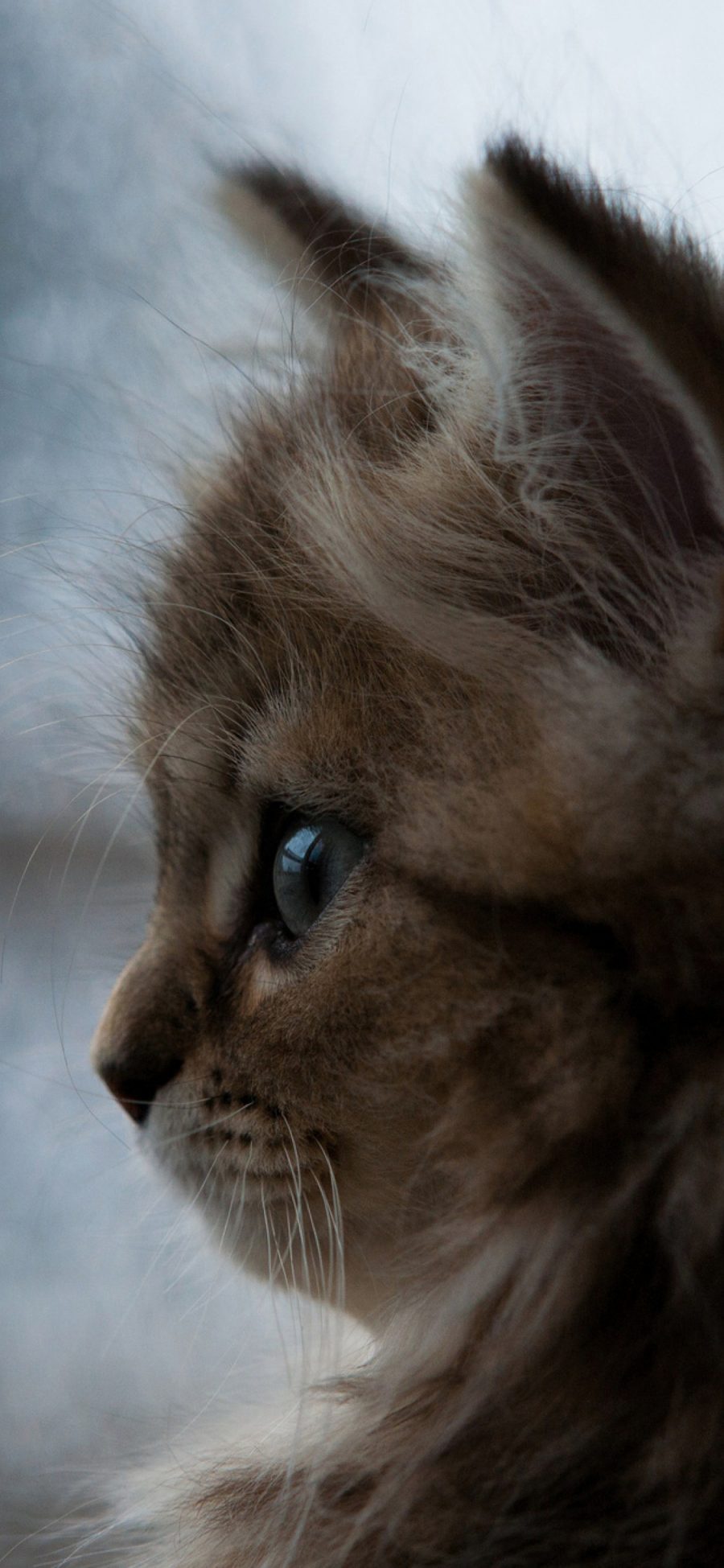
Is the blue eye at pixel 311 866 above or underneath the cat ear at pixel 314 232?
underneath

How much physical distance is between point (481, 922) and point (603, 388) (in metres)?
0.26

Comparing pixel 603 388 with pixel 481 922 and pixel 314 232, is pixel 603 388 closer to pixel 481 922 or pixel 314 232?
pixel 481 922

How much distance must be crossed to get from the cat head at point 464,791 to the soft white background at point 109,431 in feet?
0.51

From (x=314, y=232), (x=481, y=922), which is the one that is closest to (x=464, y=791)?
(x=481, y=922)

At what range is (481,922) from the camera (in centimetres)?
60

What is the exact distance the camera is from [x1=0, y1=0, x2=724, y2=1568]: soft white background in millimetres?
921

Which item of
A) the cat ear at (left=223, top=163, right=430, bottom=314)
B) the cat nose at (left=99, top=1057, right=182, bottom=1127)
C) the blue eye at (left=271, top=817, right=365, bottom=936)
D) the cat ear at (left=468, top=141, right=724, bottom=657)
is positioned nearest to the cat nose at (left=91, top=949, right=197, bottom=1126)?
the cat nose at (left=99, top=1057, right=182, bottom=1127)

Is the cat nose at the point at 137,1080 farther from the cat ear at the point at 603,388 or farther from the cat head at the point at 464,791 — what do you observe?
the cat ear at the point at 603,388

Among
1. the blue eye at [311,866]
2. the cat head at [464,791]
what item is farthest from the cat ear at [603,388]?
the blue eye at [311,866]

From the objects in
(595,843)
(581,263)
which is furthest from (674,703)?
(581,263)

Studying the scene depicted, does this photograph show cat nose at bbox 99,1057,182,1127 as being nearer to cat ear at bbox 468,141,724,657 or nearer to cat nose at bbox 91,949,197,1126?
cat nose at bbox 91,949,197,1126

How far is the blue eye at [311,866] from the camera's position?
0.69 m

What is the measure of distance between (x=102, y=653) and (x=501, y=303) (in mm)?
530

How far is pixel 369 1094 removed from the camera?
2.12 feet
